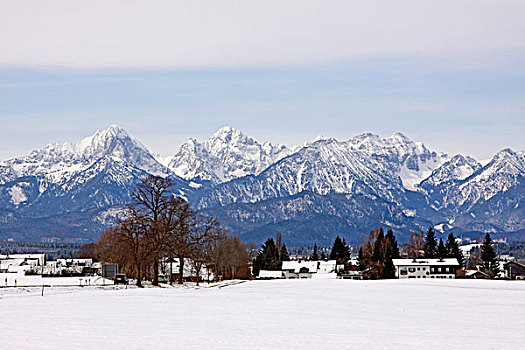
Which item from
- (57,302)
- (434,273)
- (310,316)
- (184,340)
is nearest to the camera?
(184,340)

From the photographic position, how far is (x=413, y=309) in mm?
56031

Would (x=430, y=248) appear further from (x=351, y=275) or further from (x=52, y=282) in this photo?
(x=52, y=282)

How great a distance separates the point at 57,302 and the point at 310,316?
1782 cm

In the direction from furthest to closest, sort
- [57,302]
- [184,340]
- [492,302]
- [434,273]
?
[434,273] < [492,302] < [57,302] < [184,340]

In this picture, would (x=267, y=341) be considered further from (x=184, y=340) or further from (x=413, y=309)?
(x=413, y=309)

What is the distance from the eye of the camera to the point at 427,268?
175 meters

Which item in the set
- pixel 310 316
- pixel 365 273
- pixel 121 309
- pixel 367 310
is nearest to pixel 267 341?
pixel 310 316

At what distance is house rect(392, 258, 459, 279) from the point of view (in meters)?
174

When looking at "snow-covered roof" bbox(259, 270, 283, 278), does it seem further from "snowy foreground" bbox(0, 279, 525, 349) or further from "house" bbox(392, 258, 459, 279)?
"snowy foreground" bbox(0, 279, 525, 349)

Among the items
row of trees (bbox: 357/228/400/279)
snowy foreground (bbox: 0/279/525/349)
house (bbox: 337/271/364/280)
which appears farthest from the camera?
house (bbox: 337/271/364/280)

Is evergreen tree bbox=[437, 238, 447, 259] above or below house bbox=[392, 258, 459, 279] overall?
above

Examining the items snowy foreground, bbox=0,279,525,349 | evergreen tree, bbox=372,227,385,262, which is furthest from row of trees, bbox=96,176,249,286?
evergreen tree, bbox=372,227,385,262

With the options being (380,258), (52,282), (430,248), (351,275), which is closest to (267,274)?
(351,275)

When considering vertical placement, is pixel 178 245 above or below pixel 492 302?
above
